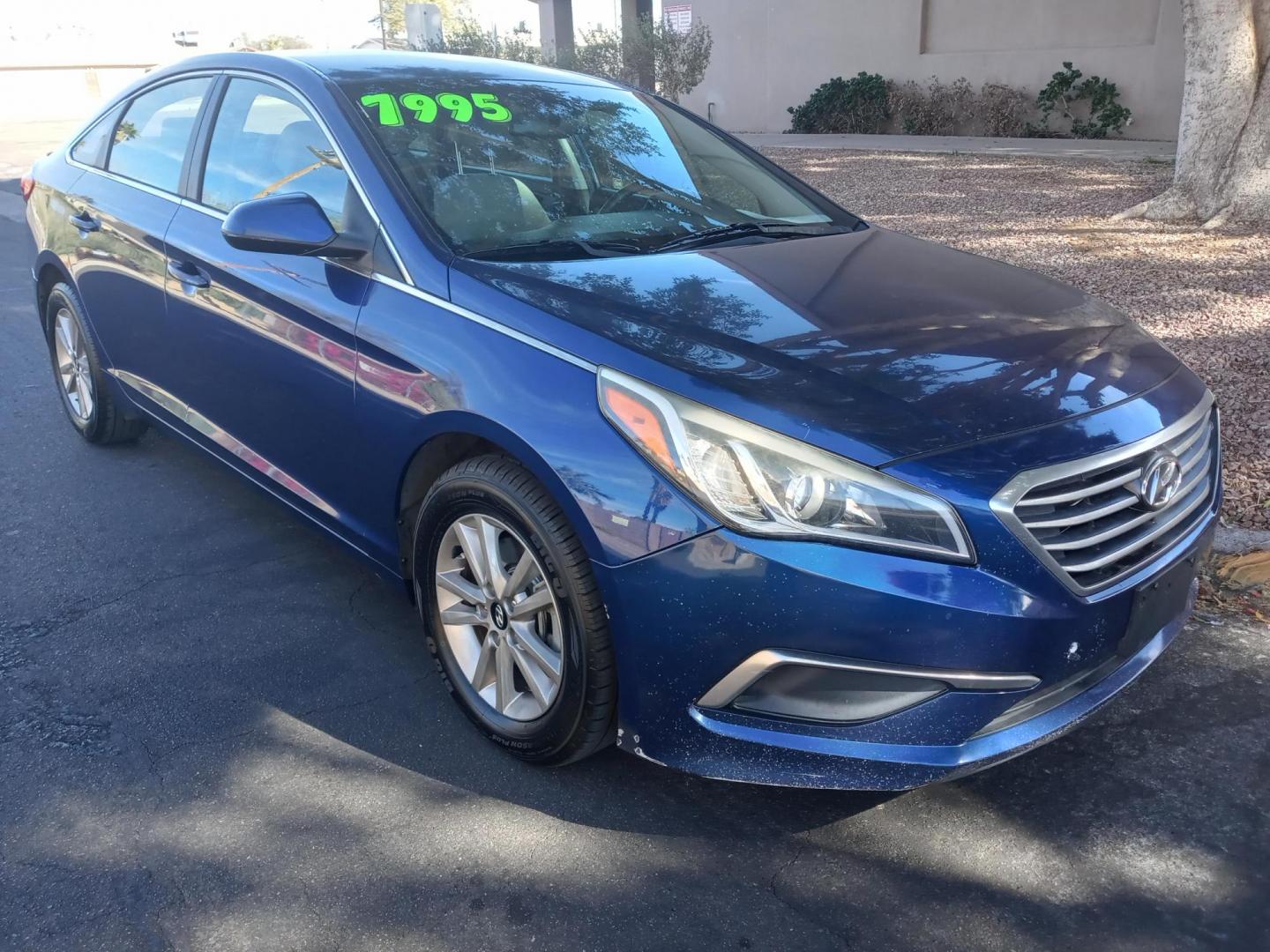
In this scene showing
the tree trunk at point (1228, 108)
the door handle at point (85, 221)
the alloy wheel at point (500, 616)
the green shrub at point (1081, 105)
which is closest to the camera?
the alloy wheel at point (500, 616)

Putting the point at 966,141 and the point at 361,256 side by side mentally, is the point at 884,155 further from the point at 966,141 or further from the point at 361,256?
the point at 361,256

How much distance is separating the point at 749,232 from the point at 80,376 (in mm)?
3335

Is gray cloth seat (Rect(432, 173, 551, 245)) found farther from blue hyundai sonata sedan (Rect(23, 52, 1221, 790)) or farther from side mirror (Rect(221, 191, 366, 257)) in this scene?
side mirror (Rect(221, 191, 366, 257))

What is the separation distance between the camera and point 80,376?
504cm

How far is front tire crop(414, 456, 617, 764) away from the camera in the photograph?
246 centimetres

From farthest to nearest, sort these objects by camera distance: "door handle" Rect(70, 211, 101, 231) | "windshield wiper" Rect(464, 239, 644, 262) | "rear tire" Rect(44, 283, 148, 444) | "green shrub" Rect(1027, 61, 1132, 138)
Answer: "green shrub" Rect(1027, 61, 1132, 138)
"rear tire" Rect(44, 283, 148, 444)
"door handle" Rect(70, 211, 101, 231)
"windshield wiper" Rect(464, 239, 644, 262)

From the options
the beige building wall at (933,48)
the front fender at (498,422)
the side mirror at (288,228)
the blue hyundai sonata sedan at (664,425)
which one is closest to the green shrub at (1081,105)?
the beige building wall at (933,48)

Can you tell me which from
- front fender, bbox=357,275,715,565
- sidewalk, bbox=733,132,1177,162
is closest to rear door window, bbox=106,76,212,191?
front fender, bbox=357,275,715,565

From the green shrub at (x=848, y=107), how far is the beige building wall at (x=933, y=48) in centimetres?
44

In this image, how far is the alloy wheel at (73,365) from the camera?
493 cm

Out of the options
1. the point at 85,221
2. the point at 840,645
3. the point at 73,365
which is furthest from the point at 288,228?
the point at 73,365

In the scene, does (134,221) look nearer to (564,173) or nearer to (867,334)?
(564,173)

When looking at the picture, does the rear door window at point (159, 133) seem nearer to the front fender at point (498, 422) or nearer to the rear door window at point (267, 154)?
the rear door window at point (267, 154)

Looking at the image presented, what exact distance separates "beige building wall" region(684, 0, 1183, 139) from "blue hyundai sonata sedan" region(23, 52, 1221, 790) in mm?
13793
